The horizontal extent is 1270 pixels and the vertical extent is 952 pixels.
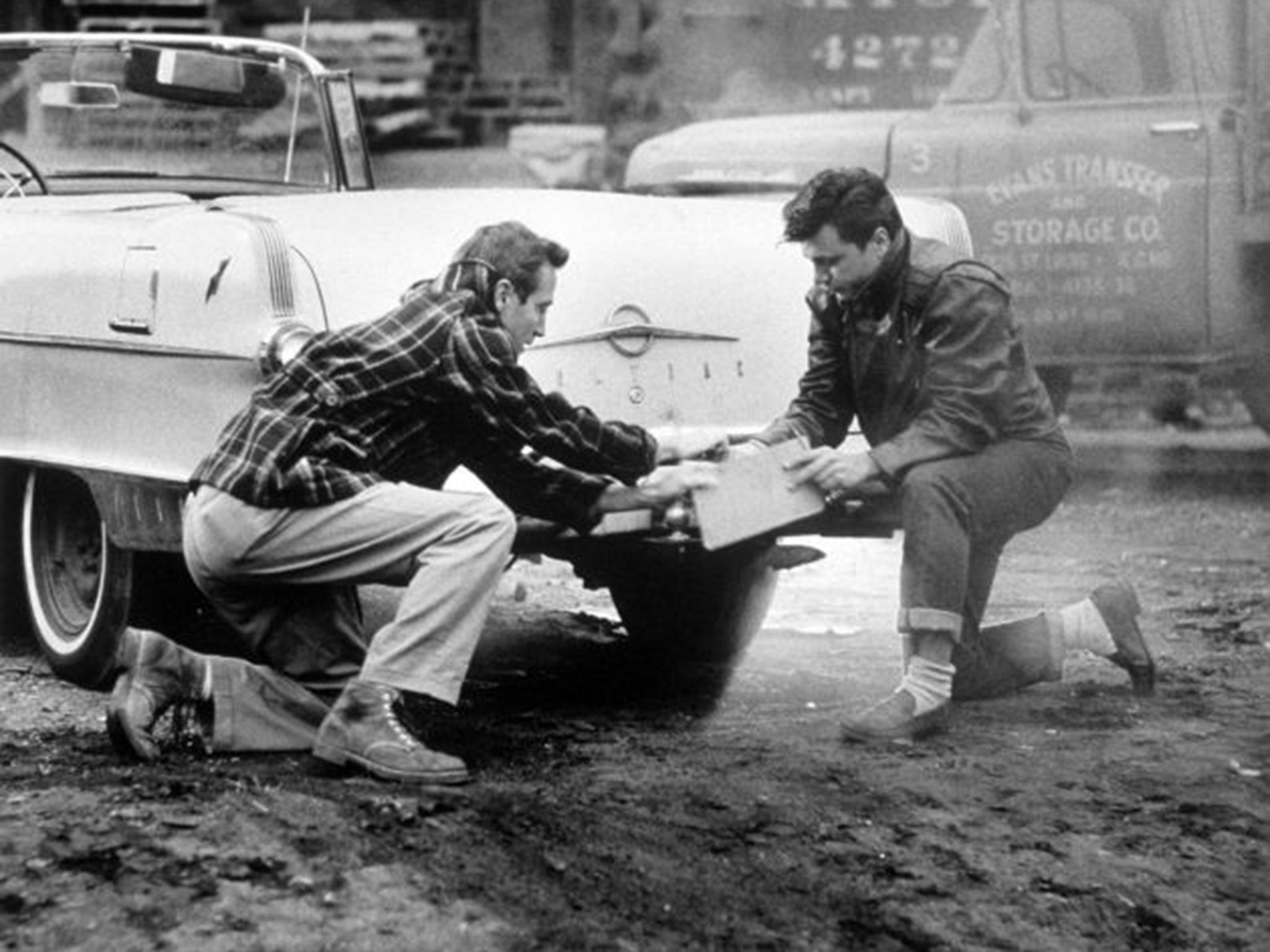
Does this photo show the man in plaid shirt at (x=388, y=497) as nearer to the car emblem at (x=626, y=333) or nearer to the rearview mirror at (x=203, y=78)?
the car emblem at (x=626, y=333)

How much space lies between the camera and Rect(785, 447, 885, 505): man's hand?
5266 mm

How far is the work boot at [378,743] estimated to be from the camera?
187 inches

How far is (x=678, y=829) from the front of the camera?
14.8ft

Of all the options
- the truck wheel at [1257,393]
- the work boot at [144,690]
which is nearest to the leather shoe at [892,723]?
the work boot at [144,690]

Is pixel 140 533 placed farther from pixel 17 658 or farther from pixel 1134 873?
pixel 1134 873

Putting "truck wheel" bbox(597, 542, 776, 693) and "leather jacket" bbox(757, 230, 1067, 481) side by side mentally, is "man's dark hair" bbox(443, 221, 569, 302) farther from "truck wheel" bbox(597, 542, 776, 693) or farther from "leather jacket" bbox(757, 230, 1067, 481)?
"truck wheel" bbox(597, 542, 776, 693)

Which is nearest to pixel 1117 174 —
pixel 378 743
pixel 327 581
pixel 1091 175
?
pixel 1091 175

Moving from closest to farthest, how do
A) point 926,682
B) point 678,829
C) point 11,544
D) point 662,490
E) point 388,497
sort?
point 678,829, point 388,497, point 662,490, point 926,682, point 11,544

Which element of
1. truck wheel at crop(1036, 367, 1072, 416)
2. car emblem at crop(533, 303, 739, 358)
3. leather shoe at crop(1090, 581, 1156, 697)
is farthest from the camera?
truck wheel at crop(1036, 367, 1072, 416)

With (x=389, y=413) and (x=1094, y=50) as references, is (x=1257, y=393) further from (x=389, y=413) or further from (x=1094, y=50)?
(x=389, y=413)

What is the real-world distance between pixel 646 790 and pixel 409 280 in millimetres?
1417

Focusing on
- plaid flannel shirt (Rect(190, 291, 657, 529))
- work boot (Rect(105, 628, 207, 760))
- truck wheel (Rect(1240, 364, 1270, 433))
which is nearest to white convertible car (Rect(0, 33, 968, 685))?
plaid flannel shirt (Rect(190, 291, 657, 529))

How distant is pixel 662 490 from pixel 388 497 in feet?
2.10

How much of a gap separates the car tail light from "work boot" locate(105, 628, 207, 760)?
0.68 metres
